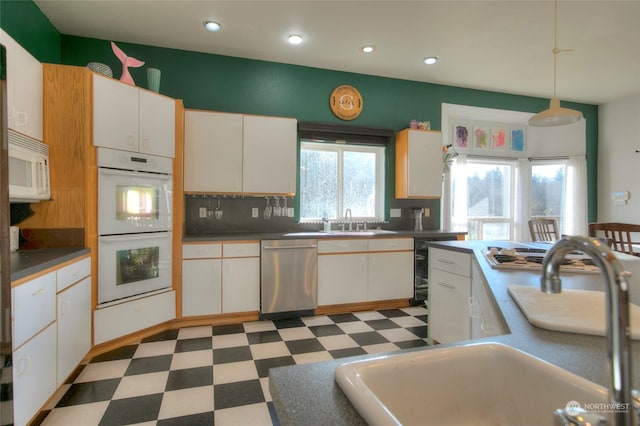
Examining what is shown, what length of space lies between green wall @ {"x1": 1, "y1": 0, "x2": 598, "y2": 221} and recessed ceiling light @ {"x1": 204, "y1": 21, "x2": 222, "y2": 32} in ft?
1.83

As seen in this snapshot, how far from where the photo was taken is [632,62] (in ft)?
12.5

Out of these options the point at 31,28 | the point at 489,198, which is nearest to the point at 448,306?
the point at 489,198

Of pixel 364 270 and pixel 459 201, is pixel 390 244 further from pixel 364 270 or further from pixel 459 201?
pixel 459 201

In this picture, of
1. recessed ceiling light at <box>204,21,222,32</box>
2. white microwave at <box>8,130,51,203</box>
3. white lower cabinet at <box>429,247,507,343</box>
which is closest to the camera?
white microwave at <box>8,130,51,203</box>

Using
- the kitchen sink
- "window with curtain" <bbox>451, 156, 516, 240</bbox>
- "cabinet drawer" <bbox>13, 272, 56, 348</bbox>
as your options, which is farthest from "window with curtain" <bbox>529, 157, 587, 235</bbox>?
→ "cabinet drawer" <bbox>13, 272, 56, 348</bbox>

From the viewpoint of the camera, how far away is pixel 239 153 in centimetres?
343

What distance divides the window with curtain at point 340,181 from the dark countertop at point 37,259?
235 centimetres

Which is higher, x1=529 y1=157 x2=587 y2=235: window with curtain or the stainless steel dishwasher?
x1=529 y1=157 x2=587 y2=235: window with curtain

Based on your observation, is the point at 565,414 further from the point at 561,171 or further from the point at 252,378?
the point at 561,171

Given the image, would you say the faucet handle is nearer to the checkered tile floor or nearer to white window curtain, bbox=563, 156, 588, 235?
the checkered tile floor

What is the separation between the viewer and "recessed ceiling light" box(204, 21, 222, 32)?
2.99 metres

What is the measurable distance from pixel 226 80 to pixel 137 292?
2.37 metres

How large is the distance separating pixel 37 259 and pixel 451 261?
262 centimetres

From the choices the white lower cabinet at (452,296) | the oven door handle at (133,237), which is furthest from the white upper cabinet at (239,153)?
the white lower cabinet at (452,296)
